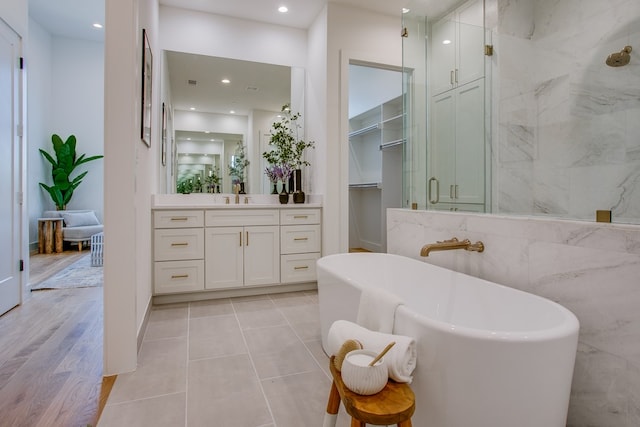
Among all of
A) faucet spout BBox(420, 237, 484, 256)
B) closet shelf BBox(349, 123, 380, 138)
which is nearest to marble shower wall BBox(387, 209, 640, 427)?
faucet spout BBox(420, 237, 484, 256)

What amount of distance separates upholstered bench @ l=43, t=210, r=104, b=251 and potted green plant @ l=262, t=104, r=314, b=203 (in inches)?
139

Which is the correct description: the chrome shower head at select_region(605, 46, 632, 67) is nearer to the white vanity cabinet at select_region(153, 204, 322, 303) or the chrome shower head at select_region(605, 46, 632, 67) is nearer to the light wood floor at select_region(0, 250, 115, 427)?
Answer: the white vanity cabinet at select_region(153, 204, 322, 303)

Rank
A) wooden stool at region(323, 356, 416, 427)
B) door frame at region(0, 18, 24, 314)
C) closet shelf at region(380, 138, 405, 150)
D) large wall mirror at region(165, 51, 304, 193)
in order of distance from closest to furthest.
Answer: wooden stool at region(323, 356, 416, 427) → door frame at region(0, 18, 24, 314) → large wall mirror at region(165, 51, 304, 193) → closet shelf at region(380, 138, 405, 150)

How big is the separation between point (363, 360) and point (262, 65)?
11.5 feet

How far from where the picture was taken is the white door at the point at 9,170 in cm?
269

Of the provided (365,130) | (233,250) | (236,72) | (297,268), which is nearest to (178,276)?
(233,250)

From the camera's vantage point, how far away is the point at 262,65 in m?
3.81

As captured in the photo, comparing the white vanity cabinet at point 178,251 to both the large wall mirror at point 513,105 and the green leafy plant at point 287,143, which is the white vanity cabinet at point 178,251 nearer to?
the green leafy plant at point 287,143

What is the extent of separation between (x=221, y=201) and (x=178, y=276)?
0.98 metres

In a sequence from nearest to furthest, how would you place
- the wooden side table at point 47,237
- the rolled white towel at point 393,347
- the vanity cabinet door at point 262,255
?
the rolled white towel at point 393,347 < the vanity cabinet door at point 262,255 < the wooden side table at point 47,237

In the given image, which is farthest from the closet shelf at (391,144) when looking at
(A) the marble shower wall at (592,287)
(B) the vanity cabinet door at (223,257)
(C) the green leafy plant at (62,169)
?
(C) the green leafy plant at (62,169)

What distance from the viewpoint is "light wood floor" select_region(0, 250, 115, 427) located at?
1.51m

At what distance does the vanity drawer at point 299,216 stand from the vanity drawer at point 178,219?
766mm

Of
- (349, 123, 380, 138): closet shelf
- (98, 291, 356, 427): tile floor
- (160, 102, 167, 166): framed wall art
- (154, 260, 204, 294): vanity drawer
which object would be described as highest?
(349, 123, 380, 138): closet shelf
